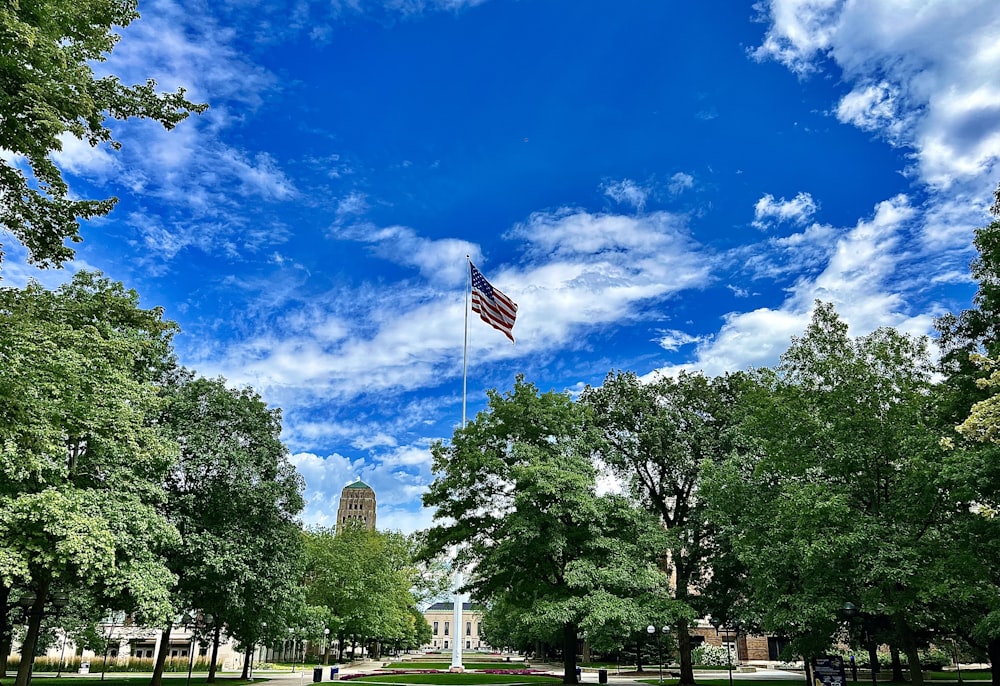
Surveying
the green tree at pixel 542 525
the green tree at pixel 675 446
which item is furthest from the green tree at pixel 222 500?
the green tree at pixel 675 446

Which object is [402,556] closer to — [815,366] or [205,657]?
[205,657]

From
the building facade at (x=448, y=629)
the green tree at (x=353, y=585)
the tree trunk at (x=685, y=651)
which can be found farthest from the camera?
the building facade at (x=448, y=629)

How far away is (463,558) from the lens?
1162 inches

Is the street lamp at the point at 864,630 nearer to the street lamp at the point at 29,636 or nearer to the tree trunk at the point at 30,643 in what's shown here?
the tree trunk at the point at 30,643

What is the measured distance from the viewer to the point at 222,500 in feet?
85.5

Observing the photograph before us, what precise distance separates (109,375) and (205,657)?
5198 cm

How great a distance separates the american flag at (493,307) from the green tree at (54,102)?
20663mm

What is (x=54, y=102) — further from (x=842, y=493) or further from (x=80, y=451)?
(x=842, y=493)

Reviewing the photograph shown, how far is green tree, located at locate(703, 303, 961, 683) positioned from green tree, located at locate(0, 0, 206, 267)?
2079 centimetres

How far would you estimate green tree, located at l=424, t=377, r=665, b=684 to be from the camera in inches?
1035

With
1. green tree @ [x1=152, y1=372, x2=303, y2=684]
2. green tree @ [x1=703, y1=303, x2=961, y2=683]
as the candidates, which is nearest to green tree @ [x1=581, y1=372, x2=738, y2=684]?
green tree @ [x1=703, y1=303, x2=961, y2=683]

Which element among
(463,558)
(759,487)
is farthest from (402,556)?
(759,487)

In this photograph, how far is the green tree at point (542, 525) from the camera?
26.3 meters

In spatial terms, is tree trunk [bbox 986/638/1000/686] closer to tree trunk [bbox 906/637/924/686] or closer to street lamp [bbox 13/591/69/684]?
tree trunk [bbox 906/637/924/686]
